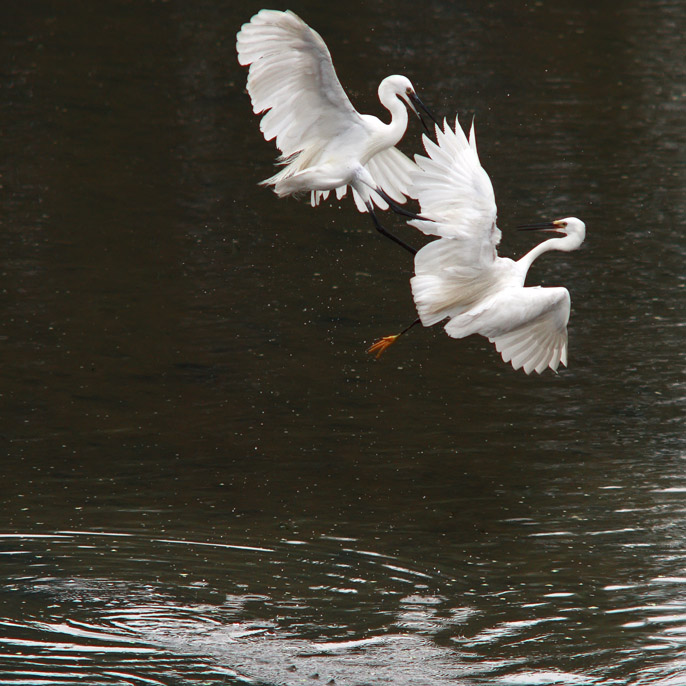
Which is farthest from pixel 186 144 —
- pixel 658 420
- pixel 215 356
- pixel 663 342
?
pixel 658 420

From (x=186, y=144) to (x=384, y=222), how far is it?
2.96 meters

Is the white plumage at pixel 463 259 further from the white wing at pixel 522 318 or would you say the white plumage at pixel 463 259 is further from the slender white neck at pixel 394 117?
the slender white neck at pixel 394 117

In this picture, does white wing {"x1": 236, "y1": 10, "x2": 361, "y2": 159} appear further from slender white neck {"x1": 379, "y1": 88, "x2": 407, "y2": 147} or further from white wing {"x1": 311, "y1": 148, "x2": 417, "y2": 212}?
white wing {"x1": 311, "y1": 148, "x2": 417, "y2": 212}

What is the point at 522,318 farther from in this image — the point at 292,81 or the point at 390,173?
the point at 390,173

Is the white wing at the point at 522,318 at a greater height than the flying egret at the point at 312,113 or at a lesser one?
lesser

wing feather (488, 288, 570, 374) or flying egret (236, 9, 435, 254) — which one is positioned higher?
flying egret (236, 9, 435, 254)

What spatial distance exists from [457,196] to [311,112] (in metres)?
1.58

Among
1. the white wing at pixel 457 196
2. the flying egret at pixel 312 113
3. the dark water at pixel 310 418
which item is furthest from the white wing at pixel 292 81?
the dark water at pixel 310 418

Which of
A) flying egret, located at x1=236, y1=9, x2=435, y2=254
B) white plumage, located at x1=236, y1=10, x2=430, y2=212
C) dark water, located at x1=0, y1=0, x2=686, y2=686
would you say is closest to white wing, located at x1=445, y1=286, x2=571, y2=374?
dark water, located at x1=0, y1=0, x2=686, y2=686

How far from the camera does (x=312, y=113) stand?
833cm

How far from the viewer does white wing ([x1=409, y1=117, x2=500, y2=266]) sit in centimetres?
704

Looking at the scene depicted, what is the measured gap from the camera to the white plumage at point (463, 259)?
7047 mm

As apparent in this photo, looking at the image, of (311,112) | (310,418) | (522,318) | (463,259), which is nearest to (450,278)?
(463,259)

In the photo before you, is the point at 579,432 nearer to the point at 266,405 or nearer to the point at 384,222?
the point at 266,405
